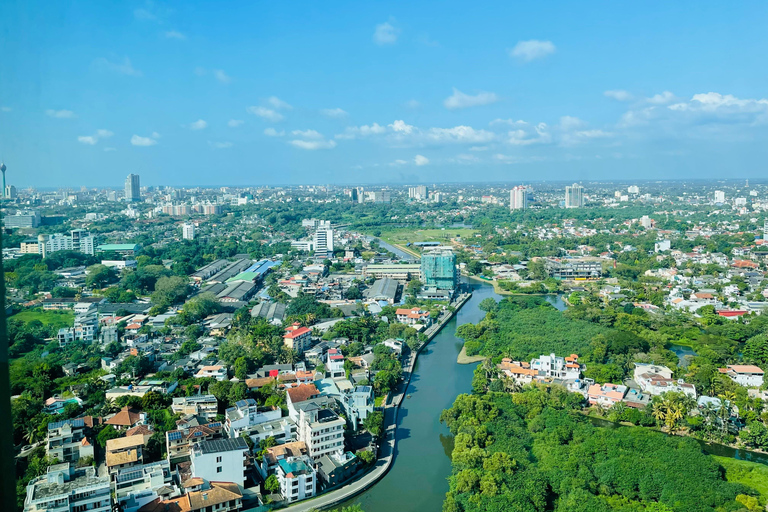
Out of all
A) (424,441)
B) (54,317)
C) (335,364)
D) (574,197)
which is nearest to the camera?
(424,441)

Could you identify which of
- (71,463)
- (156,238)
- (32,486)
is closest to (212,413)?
(71,463)

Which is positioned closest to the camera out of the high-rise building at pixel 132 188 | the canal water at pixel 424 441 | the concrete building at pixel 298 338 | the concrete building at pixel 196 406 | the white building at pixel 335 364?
the canal water at pixel 424 441

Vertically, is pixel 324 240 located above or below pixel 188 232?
below

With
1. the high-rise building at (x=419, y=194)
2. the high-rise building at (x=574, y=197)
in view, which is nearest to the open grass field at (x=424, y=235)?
the high-rise building at (x=574, y=197)

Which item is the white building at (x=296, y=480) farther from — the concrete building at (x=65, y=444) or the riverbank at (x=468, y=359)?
the riverbank at (x=468, y=359)

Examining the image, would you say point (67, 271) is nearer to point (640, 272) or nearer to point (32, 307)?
point (32, 307)

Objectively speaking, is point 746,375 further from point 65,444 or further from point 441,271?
point 65,444

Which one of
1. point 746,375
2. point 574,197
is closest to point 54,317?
point 746,375
